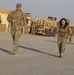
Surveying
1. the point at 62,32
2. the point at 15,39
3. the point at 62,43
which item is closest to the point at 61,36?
the point at 62,32

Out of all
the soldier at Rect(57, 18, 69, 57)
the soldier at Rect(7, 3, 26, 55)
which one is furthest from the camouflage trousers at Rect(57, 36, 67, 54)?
the soldier at Rect(7, 3, 26, 55)

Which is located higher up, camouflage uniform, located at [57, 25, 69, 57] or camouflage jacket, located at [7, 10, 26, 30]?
camouflage jacket, located at [7, 10, 26, 30]

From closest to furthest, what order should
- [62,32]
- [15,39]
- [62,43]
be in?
[15,39], [62,43], [62,32]

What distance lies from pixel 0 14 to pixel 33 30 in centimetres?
1341

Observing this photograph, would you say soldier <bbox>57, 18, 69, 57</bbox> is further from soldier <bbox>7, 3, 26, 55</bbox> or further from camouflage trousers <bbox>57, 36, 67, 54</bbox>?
soldier <bbox>7, 3, 26, 55</bbox>

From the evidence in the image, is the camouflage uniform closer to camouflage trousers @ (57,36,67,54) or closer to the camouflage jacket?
camouflage trousers @ (57,36,67,54)

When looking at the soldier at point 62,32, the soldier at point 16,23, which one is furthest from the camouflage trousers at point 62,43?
the soldier at point 16,23

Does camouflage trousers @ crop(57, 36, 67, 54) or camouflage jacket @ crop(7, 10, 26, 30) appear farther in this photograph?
camouflage trousers @ crop(57, 36, 67, 54)

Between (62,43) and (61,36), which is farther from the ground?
(61,36)

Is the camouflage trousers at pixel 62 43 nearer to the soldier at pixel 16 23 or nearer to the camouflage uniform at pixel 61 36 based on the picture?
the camouflage uniform at pixel 61 36

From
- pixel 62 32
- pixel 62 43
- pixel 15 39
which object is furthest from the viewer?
pixel 62 32

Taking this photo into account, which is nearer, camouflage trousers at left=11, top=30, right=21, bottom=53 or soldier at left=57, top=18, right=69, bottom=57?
camouflage trousers at left=11, top=30, right=21, bottom=53

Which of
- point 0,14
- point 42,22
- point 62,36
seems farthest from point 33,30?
point 62,36

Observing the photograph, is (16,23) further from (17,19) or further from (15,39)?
(15,39)
